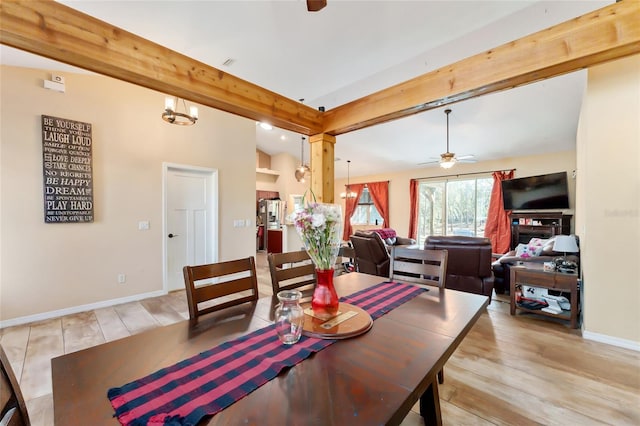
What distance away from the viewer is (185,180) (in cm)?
432

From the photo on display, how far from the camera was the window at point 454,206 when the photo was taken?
6629mm

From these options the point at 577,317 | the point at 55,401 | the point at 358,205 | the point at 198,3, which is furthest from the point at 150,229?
the point at 358,205

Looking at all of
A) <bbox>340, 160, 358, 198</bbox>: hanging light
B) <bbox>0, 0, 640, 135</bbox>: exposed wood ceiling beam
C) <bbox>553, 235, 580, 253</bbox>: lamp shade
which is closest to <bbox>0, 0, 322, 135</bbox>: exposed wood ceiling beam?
<bbox>0, 0, 640, 135</bbox>: exposed wood ceiling beam

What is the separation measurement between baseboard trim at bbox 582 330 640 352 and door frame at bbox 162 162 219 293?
15.5 feet

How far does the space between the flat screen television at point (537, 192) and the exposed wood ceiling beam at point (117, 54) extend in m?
5.58

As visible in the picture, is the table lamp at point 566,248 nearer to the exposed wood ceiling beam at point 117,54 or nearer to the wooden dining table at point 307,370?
the wooden dining table at point 307,370

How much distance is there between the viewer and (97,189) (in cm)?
349

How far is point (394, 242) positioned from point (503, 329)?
290cm

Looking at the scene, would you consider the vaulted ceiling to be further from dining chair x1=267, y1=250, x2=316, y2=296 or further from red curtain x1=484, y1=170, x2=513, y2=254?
red curtain x1=484, y1=170, x2=513, y2=254

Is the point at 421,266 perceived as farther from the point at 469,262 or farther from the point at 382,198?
the point at 382,198

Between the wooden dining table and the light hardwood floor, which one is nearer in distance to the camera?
the wooden dining table

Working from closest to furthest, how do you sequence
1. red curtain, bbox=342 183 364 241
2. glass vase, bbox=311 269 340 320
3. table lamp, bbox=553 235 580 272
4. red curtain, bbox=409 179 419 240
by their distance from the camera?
glass vase, bbox=311 269 340 320
table lamp, bbox=553 235 580 272
red curtain, bbox=409 179 419 240
red curtain, bbox=342 183 364 241

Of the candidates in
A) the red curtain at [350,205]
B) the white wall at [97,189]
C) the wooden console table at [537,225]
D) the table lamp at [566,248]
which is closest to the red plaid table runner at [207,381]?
the table lamp at [566,248]

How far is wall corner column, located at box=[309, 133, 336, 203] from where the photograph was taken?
129 inches
